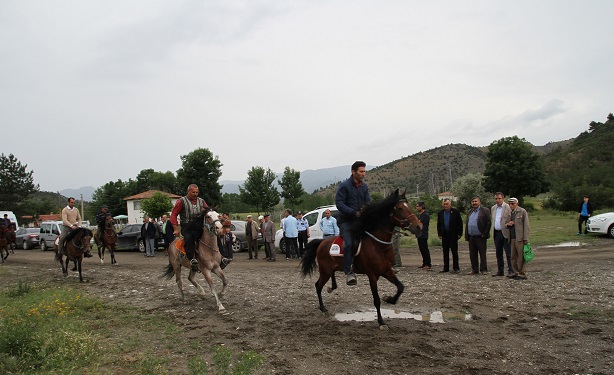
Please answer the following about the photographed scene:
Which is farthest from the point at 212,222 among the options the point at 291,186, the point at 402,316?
the point at 291,186

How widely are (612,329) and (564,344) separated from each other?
1183 millimetres

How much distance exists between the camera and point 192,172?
62031mm

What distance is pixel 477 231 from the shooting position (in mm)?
11586

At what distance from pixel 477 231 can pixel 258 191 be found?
143 ft

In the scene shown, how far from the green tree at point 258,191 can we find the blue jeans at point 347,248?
46306 millimetres

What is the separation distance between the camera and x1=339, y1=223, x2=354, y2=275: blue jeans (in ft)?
24.0

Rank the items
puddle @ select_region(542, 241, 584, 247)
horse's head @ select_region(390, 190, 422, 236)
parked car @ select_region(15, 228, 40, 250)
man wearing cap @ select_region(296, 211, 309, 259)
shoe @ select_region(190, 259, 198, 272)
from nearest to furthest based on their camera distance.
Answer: horse's head @ select_region(390, 190, 422, 236)
shoe @ select_region(190, 259, 198, 272)
puddle @ select_region(542, 241, 584, 247)
man wearing cap @ select_region(296, 211, 309, 259)
parked car @ select_region(15, 228, 40, 250)

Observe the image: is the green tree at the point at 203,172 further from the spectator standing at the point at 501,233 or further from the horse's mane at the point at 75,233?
the spectator standing at the point at 501,233

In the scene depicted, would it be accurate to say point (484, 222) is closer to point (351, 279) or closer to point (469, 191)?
point (351, 279)

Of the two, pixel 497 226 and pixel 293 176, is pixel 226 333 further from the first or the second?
pixel 293 176

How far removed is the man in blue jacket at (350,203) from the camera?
7.36 m

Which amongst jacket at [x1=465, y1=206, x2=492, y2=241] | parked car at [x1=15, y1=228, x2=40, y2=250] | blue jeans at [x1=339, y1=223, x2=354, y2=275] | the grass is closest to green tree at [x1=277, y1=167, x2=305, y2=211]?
parked car at [x1=15, y1=228, x2=40, y2=250]

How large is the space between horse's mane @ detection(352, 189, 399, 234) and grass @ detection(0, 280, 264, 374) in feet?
10.0

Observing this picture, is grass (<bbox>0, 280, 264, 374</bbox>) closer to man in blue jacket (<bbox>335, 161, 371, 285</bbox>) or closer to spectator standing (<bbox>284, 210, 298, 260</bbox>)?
man in blue jacket (<bbox>335, 161, 371, 285</bbox>)
